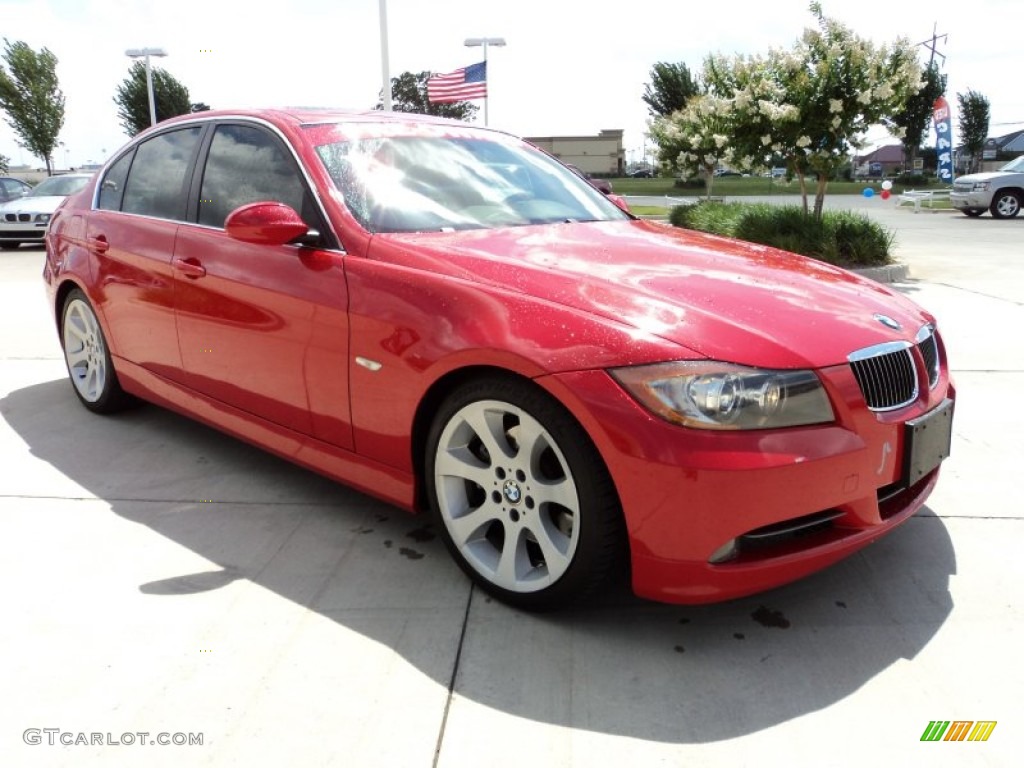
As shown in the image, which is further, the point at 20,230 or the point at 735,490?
the point at 20,230

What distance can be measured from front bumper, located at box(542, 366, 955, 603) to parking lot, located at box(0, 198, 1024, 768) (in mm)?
A: 299

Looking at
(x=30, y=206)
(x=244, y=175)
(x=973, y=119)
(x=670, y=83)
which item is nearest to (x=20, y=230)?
(x=30, y=206)

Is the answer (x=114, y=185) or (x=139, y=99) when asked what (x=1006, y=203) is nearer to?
(x=114, y=185)

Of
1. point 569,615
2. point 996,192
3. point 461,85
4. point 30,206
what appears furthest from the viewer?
point 996,192

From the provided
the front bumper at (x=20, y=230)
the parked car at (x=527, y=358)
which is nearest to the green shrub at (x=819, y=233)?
the parked car at (x=527, y=358)

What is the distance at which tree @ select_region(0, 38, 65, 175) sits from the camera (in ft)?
120

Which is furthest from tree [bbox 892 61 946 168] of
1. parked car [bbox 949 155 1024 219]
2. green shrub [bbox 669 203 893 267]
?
green shrub [bbox 669 203 893 267]

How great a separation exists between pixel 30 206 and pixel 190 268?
14513 millimetres

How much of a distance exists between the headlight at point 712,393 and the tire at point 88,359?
3.34 metres

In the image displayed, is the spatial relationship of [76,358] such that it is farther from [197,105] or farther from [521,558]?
[197,105]

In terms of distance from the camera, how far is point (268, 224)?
3098mm

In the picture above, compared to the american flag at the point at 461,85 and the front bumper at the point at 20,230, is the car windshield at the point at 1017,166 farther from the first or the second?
the front bumper at the point at 20,230

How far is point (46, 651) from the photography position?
8.59 feet

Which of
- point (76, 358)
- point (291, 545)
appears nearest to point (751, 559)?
point (291, 545)
